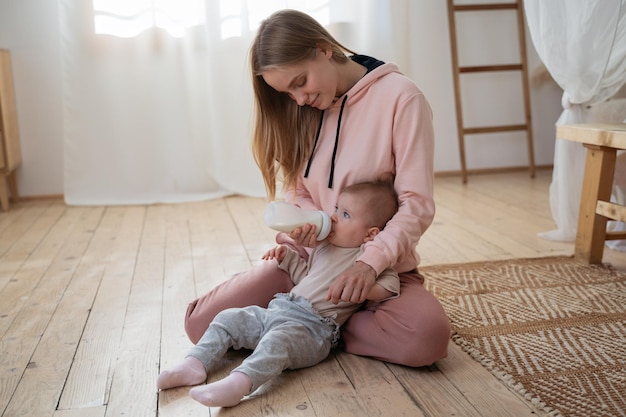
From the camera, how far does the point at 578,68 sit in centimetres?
240

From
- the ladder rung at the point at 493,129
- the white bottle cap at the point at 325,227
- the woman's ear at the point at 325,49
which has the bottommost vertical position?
the white bottle cap at the point at 325,227

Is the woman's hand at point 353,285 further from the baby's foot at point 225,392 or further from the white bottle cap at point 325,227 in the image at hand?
the baby's foot at point 225,392

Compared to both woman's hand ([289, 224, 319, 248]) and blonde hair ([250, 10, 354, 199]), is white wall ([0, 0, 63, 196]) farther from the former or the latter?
woman's hand ([289, 224, 319, 248])

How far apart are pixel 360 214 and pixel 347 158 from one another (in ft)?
0.49

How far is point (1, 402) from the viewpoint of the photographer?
1336mm

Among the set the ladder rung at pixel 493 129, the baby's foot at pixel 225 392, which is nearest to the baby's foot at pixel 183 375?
the baby's foot at pixel 225 392

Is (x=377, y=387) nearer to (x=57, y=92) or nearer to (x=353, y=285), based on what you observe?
(x=353, y=285)

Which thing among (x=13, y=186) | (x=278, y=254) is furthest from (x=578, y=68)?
(x=13, y=186)

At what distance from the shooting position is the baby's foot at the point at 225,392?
124 centimetres

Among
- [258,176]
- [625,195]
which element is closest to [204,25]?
[258,176]

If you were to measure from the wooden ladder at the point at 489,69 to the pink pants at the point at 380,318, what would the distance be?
2.37 m

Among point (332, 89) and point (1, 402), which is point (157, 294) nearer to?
point (1, 402)

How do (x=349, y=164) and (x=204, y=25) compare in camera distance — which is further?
(x=204, y=25)

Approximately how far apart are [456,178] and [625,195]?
1647 mm
